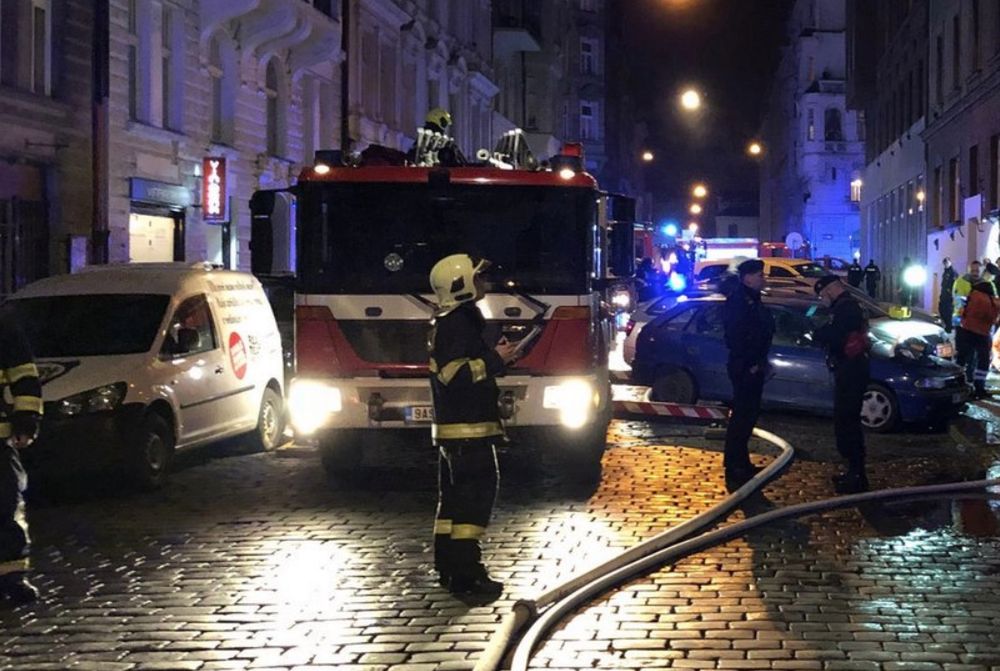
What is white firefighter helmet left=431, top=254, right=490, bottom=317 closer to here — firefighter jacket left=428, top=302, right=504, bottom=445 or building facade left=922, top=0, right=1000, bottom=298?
firefighter jacket left=428, top=302, right=504, bottom=445

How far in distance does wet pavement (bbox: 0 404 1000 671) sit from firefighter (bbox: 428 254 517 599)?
384mm

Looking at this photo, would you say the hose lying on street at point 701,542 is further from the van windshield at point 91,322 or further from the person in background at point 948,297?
the person in background at point 948,297

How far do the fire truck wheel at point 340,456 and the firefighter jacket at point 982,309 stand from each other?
33.5ft

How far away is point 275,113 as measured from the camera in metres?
28.4

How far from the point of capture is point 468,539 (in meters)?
7.46

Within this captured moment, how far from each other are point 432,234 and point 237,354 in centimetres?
311

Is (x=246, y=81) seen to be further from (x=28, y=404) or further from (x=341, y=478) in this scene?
(x=28, y=404)

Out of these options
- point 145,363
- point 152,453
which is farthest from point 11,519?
point 145,363

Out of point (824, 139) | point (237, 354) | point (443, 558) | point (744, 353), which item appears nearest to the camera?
point (443, 558)

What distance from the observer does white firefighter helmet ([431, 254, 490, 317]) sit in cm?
762

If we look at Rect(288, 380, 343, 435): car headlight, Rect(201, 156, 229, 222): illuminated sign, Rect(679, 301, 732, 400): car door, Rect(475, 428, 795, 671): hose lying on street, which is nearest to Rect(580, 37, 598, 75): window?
Rect(201, 156, 229, 222): illuminated sign

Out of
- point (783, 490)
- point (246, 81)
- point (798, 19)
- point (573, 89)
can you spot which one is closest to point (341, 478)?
point (783, 490)

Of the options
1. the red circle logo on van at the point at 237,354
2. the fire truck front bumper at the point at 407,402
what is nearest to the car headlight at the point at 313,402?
the fire truck front bumper at the point at 407,402

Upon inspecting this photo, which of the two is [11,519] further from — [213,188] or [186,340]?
[213,188]
